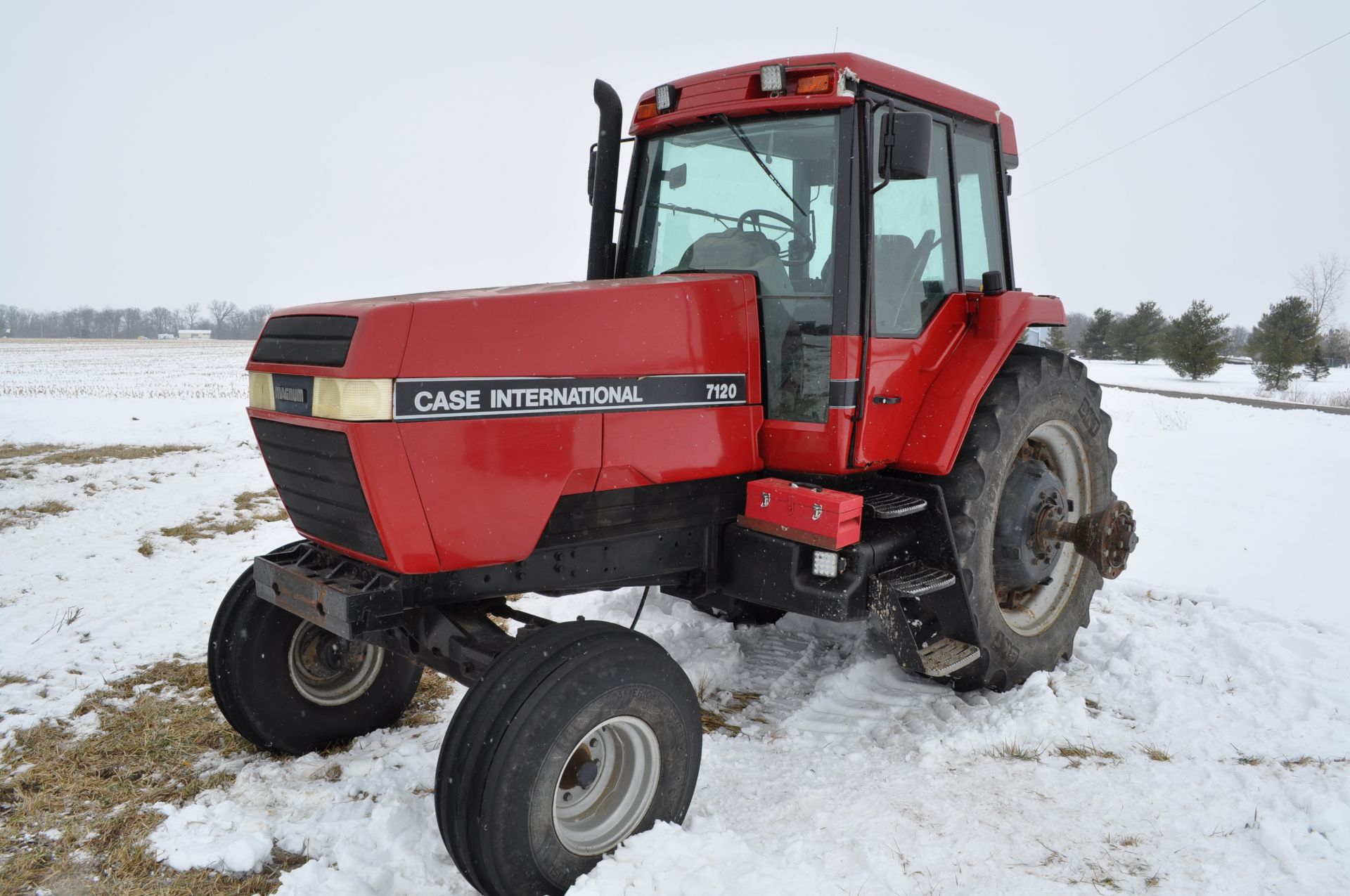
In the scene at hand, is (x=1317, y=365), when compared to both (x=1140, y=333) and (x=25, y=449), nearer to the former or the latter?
(x=1140, y=333)

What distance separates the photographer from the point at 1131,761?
10.7 ft

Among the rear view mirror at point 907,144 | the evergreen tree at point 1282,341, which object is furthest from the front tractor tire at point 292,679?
the evergreen tree at point 1282,341

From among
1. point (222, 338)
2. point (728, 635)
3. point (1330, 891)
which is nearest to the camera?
point (1330, 891)

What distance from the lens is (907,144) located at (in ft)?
9.73

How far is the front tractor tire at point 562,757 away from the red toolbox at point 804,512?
2.25 feet

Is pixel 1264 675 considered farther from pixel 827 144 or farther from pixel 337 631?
pixel 337 631

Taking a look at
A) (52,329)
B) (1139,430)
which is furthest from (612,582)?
(52,329)

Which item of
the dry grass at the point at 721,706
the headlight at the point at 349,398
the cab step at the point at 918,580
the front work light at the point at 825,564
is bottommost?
the dry grass at the point at 721,706

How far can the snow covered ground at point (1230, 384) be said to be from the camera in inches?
991

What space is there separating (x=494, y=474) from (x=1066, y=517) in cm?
290

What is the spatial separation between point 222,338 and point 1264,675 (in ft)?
265

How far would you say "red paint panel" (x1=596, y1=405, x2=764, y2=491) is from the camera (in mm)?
2812

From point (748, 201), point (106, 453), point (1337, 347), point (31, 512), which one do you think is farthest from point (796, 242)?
point (1337, 347)

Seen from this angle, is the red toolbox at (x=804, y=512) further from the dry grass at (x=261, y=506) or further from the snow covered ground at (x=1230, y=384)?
the snow covered ground at (x=1230, y=384)
